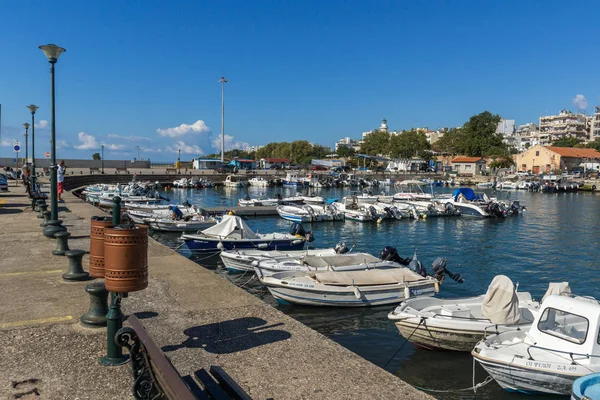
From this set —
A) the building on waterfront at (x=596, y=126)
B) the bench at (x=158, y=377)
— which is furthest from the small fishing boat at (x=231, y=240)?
the building on waterfront at (x=596, y=126)

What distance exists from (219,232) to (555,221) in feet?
116

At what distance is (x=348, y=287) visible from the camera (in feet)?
49.5

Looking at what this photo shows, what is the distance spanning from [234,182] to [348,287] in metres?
78.7

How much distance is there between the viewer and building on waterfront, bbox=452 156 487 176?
13200cm

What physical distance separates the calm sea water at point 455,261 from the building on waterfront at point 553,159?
71.9m

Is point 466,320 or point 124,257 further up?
point 124,257

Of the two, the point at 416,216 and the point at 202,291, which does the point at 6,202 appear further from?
the point at 416,216

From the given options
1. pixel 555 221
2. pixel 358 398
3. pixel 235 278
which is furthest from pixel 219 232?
pixel 555 221

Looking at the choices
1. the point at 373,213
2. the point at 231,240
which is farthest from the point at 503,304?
the point at 373,213

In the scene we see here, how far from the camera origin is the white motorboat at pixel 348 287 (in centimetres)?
1501

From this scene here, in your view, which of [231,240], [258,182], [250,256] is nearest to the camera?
[250,256]

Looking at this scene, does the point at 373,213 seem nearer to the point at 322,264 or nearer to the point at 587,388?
the point at 322,264

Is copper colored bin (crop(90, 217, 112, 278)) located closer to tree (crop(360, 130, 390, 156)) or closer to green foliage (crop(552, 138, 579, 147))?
tree (crop(360, 130, 390, 156))

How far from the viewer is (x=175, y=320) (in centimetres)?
810
